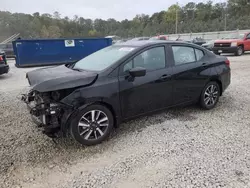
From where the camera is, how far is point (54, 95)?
3.14 m

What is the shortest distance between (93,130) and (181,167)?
53.4 inches

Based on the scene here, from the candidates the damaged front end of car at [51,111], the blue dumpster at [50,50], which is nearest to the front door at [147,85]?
the damaged front end of car at [51,111]

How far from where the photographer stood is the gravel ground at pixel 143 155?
2.58 meters

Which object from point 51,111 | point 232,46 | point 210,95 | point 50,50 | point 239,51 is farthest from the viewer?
point 239,51

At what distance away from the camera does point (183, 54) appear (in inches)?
170

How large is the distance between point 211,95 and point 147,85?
5.88ft

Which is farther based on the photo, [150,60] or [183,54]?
[183,54]

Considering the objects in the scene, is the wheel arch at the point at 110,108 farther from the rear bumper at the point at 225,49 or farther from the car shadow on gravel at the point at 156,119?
the rear bumper at the point at 225,49

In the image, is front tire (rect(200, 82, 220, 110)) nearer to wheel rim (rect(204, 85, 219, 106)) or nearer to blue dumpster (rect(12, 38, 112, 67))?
wheel rim (rect(204, 85, 219, 106))

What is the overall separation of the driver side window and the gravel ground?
1.09 m

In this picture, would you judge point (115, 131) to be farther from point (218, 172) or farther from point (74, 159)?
point (218, 172)

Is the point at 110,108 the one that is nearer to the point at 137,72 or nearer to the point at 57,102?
the point at 137,72

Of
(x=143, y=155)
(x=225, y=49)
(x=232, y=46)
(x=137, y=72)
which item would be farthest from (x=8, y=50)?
(x=143, y=155)

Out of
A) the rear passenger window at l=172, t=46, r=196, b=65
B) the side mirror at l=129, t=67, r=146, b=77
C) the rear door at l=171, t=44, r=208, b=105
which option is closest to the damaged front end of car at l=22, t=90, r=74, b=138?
the side mirror at l=129, t=67, r=146, b=77
